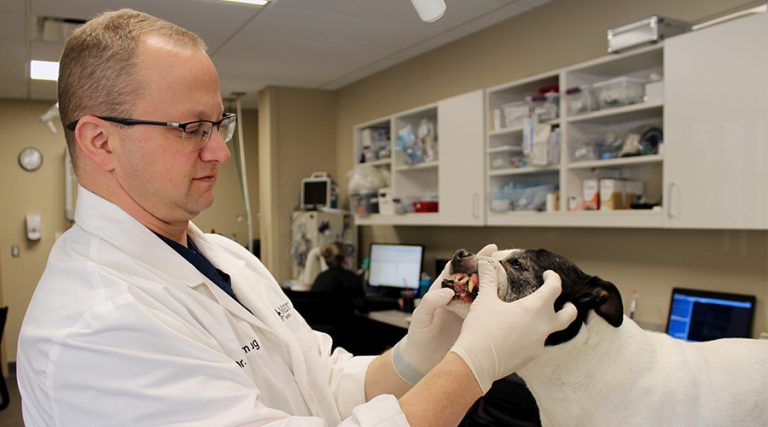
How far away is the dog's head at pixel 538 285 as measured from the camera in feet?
3.86

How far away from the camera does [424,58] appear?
4387 mm

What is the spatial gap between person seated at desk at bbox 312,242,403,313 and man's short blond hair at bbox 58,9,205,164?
287cm

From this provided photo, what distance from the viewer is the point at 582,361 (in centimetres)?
117

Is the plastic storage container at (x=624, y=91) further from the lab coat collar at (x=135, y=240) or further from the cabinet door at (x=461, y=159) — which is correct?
the lab coat collar at (x=135, y=240)

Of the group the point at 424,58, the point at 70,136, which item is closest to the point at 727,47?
the point at 70,136

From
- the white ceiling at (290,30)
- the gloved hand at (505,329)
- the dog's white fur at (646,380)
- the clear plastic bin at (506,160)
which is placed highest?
the white ceiling at (290,30)

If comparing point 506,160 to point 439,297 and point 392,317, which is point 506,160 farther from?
point 439,297

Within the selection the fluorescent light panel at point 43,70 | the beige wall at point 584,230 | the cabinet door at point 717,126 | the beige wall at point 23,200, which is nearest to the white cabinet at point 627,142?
the cabinet door at point 717,126

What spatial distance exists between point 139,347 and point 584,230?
2.66 meters

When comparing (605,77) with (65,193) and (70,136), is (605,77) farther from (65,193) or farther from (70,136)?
(65,193)

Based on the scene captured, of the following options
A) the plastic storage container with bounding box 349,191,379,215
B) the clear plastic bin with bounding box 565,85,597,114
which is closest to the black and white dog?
the clear plastic bin with bounding box 565,85,597,114

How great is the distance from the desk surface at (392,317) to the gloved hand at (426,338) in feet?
7.05

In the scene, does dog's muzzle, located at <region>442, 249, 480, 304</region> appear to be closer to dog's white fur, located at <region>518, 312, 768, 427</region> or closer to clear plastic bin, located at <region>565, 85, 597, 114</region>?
dog's white fur, located at <region>518, 312, 768, 427</region>

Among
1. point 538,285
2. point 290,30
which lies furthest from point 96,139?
point 290,30
